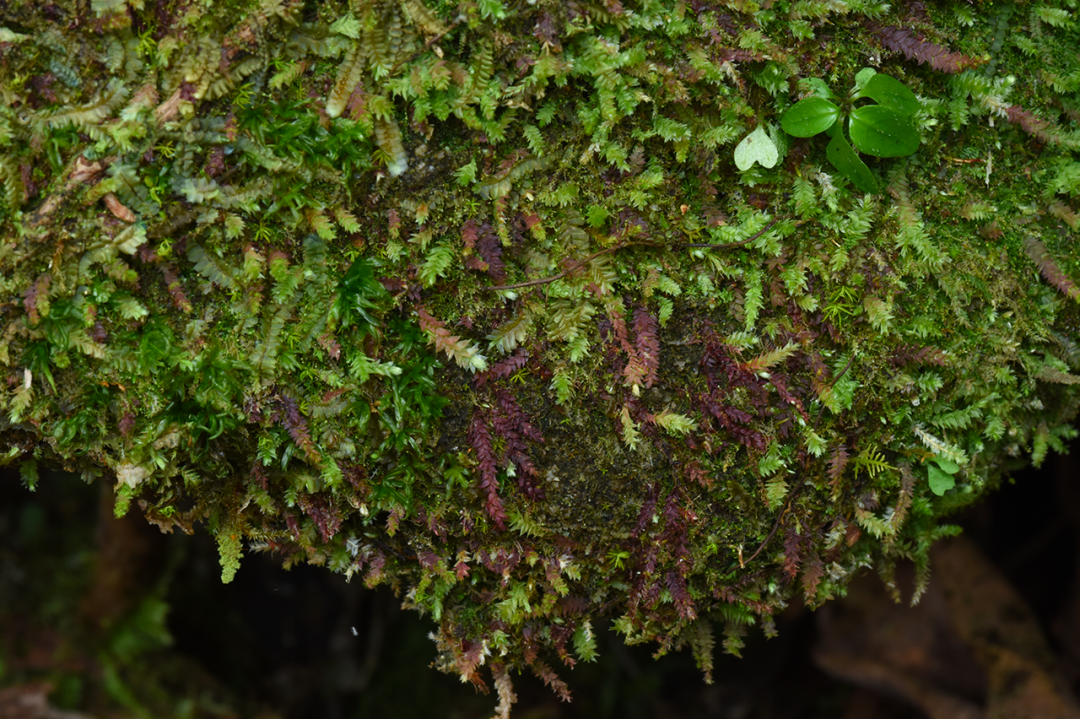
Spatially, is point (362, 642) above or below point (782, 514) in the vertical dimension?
below

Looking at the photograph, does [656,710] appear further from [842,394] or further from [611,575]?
[842,394]

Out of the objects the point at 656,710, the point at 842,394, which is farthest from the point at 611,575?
the point at 656,710

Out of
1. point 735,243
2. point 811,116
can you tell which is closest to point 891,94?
point 811,116

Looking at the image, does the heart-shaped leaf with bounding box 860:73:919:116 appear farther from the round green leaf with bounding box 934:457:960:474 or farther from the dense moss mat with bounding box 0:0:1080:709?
the round green leaf with bounding box 934:457:960:474

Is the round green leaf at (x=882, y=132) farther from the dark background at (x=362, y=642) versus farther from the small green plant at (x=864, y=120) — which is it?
the dark background at (x=362, y=642)

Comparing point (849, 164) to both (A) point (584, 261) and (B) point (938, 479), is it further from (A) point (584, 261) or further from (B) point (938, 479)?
(B) point (938, 479)

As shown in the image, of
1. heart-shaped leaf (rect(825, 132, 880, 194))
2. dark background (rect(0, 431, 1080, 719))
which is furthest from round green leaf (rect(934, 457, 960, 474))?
dark background (rect(0, 431, 1080, 719))

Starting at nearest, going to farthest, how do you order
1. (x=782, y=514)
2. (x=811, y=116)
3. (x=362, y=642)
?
(x=811, y=116) → (x=782, y=514) → (x=362, y=642)

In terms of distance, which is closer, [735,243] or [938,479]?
[735,243]
